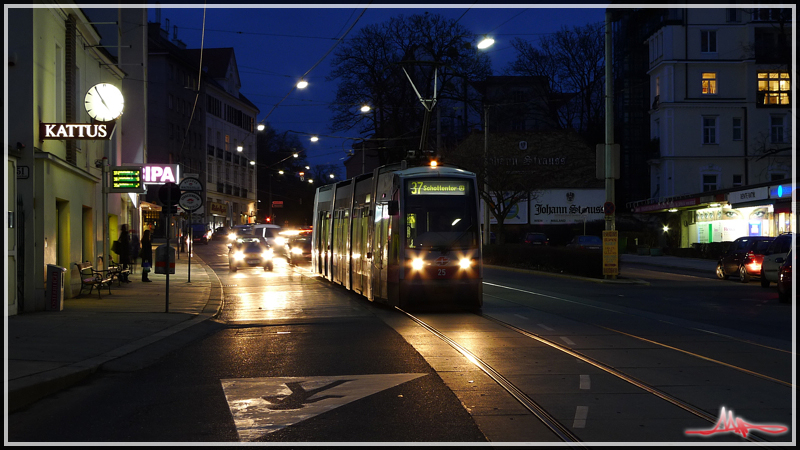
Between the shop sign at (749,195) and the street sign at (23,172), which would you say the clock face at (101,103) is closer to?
the street sign at (23,172)

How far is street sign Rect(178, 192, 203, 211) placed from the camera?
2532cm

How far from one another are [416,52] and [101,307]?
42.9 meters

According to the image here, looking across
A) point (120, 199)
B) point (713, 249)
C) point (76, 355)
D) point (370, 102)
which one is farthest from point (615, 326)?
point (370, 102)

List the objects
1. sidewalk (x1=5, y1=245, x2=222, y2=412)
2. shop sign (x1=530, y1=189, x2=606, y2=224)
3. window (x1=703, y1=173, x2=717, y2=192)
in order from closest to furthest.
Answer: sidewalk (x1=5, y1=245, x2=222, y2=412) → window (x1=703, y1=173, x2=717, y2=192) → shop sign (x1=530, y1=189, x2=606, y2=224)

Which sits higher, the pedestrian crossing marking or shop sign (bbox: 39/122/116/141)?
shop sign (bbox: 39/122/116/141)

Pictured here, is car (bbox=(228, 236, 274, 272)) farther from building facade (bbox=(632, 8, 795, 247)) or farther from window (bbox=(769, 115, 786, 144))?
window (bbox=(769, 115, 786, 144))

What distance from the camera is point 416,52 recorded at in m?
57.8

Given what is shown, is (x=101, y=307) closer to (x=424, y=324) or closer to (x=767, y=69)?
(x=424, y=324)

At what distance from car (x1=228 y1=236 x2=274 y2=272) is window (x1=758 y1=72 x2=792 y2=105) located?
110ft

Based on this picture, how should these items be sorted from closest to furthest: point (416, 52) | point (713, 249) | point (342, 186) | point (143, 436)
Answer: point (143, 436)
point (342, 186)
point (713, 249)
point (416, 52)

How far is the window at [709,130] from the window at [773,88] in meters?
3.84

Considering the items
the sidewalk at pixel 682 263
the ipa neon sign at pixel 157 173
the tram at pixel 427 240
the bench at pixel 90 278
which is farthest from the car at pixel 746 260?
the bench at pixel 90 278

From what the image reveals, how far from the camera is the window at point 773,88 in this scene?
51812 millimetres

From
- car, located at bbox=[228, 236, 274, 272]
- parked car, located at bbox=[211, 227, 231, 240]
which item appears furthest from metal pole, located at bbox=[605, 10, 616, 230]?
parked car, located at bbox=[211, 227, 231, 240]
